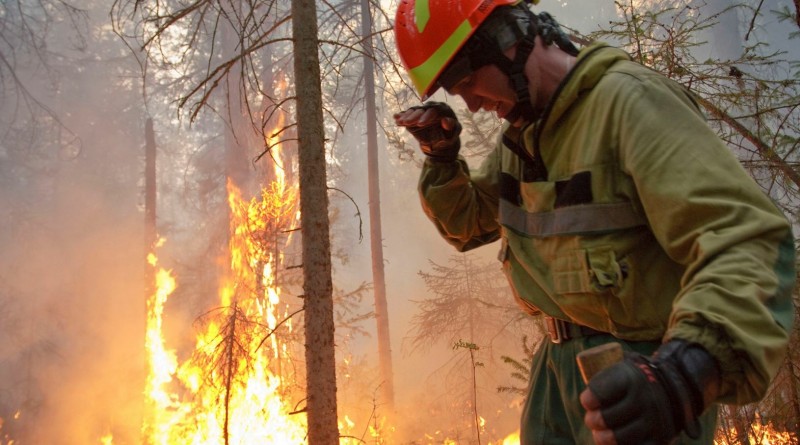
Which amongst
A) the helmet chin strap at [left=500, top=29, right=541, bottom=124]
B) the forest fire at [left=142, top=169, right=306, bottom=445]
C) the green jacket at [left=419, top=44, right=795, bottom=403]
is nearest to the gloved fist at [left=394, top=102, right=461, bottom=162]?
the green jacket at [left=419, top=44, right=795, bottom=403]

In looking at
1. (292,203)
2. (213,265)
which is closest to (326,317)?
(292,203)

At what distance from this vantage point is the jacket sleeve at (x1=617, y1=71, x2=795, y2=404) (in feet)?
4.20

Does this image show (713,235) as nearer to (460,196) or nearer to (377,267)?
(460,196)

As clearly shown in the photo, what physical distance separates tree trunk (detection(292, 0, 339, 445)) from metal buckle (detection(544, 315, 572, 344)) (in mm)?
2220

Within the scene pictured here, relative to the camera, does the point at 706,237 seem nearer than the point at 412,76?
Yes

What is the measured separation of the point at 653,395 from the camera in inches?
48.4

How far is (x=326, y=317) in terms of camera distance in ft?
13.2

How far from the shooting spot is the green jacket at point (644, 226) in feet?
4.27

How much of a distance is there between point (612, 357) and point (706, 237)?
418mm

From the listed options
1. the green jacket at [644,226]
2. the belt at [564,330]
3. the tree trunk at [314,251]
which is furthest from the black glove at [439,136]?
the tree trunk at [314,251]

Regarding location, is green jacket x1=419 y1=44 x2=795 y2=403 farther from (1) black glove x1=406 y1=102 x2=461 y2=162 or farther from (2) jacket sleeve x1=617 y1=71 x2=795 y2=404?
(1) black glove x1=406 y1=102 x2=461 y2=162

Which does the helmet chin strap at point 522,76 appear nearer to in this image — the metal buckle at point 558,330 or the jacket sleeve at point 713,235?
the jacket sleeve at point 713,235

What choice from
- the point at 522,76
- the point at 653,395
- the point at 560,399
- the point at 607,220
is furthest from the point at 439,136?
the point at 653,395

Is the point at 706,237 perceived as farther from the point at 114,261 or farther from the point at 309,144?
the point at 114,261
